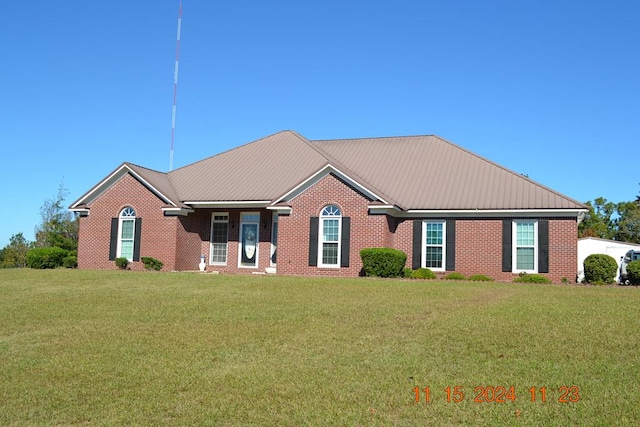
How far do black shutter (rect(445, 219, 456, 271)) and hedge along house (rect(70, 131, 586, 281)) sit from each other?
4 centimetres

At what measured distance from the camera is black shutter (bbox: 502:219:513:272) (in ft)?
74.9

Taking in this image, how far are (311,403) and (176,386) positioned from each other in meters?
2.05

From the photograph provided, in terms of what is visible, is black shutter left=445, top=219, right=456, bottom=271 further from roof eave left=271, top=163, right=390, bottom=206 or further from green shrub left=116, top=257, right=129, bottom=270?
green shrub left=116, top=257, right=129, bottom=270

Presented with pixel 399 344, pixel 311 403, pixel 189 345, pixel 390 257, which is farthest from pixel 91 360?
pixel 390 257

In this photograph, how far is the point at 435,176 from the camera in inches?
1032

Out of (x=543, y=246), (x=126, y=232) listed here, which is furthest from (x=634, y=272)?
(x=126, y=232)

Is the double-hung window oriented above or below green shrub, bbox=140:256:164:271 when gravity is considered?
above

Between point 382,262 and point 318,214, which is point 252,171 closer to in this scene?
point 318,214

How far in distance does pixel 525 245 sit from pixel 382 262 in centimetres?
581

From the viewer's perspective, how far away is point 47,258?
26688 millimetres

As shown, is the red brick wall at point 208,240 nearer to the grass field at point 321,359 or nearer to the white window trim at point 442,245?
the white window trim at point 442,245
